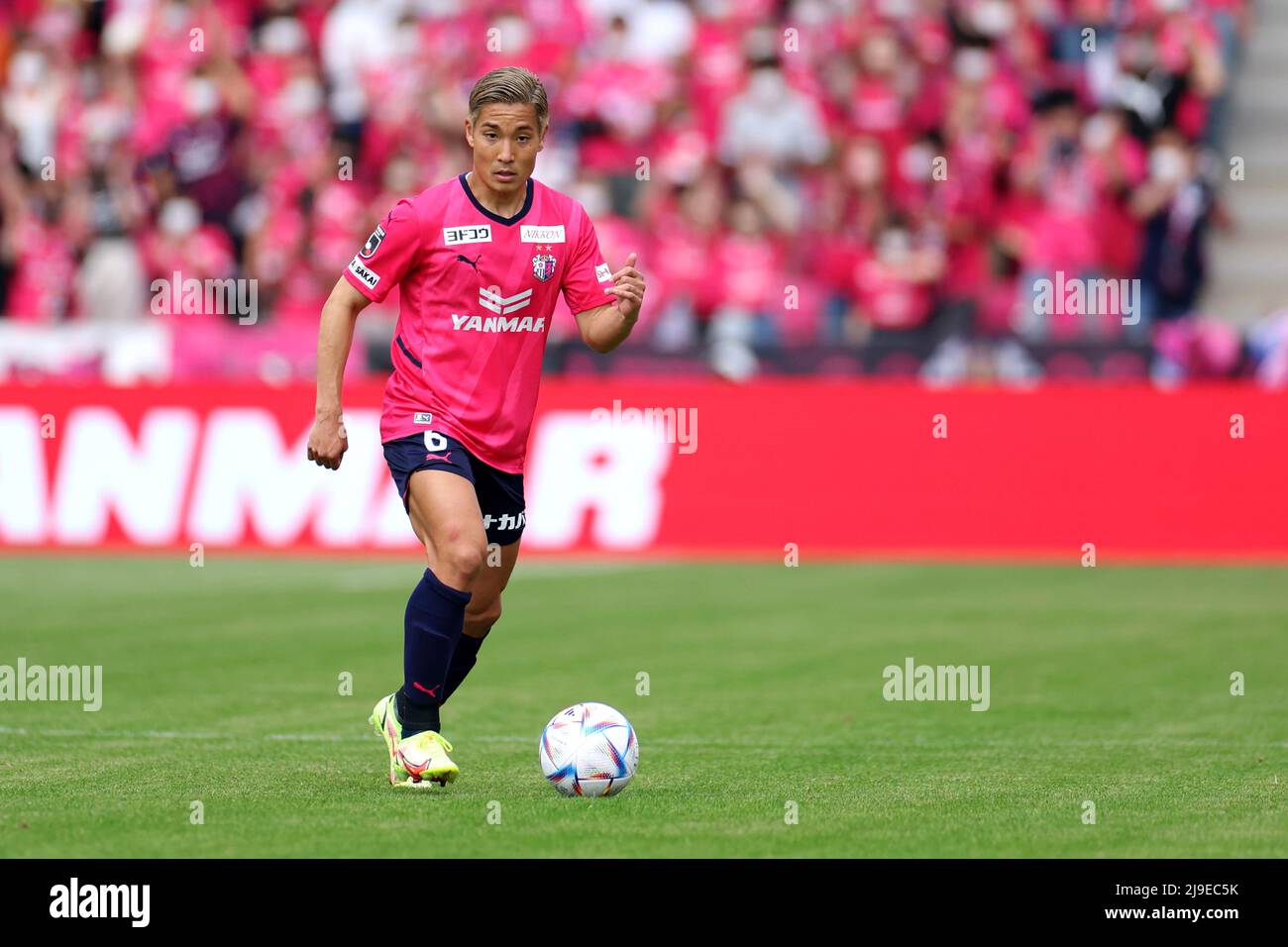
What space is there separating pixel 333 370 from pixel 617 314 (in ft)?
3.46

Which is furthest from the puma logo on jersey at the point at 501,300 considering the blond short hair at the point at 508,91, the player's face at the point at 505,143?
the blond short hair at the point at 508,91

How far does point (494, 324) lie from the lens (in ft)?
26.4

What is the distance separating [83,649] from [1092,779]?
257 inches

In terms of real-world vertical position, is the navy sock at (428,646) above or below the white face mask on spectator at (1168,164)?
below

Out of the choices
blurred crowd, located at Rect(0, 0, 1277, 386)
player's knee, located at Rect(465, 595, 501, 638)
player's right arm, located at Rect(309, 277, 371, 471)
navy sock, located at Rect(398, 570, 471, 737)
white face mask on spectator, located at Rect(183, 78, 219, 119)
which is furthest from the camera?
white face mask on spectator, located at Rect(183, 78, 219, 119)

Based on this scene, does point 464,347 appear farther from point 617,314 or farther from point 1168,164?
point 1168,164

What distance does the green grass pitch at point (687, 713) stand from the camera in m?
7.00

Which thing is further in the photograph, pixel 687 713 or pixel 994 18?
pixel 994 18

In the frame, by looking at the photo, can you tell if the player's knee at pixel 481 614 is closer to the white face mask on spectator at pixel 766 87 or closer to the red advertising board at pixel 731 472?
the red advertising board at pixel 731 472

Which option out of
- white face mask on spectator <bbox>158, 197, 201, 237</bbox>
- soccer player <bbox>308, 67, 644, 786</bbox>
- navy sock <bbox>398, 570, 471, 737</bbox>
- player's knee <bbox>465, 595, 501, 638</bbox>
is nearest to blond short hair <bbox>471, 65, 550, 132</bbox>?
soccer player <bbox>308, 67, 644, 786</bbox>

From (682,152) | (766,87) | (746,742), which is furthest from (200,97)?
(746,742)

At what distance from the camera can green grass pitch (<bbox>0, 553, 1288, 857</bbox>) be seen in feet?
23.0

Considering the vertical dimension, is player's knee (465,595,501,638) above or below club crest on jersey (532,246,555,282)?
below

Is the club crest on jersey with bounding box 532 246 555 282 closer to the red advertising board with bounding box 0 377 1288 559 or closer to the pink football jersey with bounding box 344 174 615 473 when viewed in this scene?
the pink football jersey with bounding box 344 174 615 473
